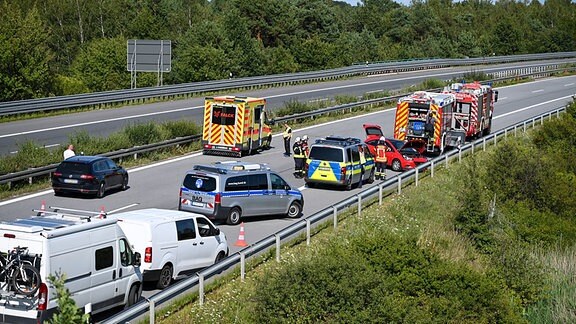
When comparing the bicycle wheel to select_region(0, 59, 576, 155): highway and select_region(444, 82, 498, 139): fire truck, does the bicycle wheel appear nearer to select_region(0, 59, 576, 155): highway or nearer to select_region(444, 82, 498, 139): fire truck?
select_region(0, 59, 576, 155): highway

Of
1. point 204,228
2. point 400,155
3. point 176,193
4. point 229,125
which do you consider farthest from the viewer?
point 229,125

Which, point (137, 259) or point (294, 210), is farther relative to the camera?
point (294, 210)

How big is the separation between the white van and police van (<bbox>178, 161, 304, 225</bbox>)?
3.87 metres

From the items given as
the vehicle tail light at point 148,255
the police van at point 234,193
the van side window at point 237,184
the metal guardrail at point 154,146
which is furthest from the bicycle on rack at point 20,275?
the metal guardrail at point 154,146

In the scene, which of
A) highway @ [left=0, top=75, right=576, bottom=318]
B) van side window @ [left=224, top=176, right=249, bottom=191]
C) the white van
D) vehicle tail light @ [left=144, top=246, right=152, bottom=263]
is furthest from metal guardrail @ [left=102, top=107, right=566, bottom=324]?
van side window @ [left=224, top=176, right=249, bottom=191]

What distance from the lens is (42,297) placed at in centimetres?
1345

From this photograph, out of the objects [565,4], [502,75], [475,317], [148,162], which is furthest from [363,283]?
[565,4]

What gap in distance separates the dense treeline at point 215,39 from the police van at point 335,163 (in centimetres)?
3724

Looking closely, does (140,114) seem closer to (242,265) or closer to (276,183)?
(276,183)

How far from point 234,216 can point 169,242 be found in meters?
6.24

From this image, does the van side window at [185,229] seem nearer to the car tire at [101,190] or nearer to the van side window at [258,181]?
the van side window at [258,181]

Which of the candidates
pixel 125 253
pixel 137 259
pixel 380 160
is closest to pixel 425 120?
pixel 380 160

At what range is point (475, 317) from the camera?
54.2ft

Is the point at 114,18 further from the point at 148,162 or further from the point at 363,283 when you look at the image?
the point at 363,283
